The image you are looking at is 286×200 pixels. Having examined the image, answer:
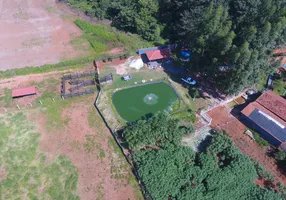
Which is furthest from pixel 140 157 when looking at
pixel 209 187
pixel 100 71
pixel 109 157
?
pixel 100 71

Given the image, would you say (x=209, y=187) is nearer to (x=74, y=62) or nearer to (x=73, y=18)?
(x=74, y=62)

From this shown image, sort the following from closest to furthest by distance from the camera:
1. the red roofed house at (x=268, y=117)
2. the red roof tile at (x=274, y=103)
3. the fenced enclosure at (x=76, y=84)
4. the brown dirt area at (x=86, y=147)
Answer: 1. the brown dirt area at (x=86, y=147)
2. the red roofed house at (x=268, y=117)
3. the red roof tile at (x=274, y=103)
4. the fenced enclosure at (x=76, y=84)

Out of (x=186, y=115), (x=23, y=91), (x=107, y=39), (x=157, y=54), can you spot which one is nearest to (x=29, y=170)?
(x=23, y=91)

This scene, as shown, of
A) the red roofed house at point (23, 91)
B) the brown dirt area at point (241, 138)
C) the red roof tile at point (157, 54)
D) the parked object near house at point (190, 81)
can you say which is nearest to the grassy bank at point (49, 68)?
the red roofed house at point (23, 91)

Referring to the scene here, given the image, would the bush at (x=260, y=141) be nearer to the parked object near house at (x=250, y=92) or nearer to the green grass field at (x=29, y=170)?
the parked object near house at (x=250, y=92)

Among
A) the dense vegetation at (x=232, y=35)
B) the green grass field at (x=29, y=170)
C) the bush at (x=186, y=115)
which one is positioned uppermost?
the dense vegetation at (x=232, y=35)

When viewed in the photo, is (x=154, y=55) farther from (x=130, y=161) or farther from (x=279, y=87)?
(x=279, y=87)

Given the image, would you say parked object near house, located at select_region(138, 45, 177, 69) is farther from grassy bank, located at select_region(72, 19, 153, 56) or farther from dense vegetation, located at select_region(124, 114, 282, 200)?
dense vegetation, located at select_region(124, 114, 282, 200)

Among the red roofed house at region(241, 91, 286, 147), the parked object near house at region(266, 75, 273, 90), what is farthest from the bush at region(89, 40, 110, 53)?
the parked object near house at region(266, 75, 273, 90)
